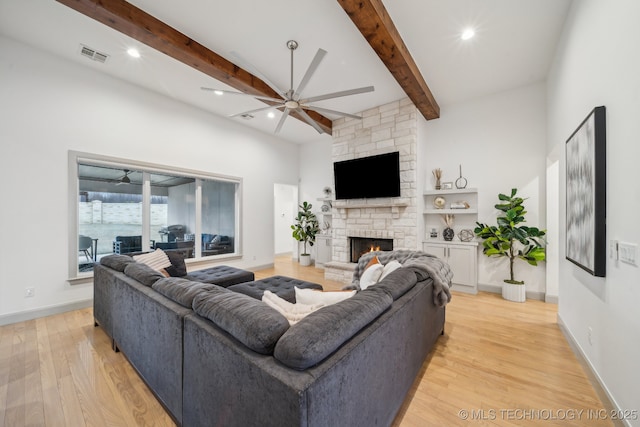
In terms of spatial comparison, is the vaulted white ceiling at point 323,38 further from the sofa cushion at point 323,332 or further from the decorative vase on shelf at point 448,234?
the sofa cushion at point 323,332

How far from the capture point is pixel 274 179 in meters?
6.33

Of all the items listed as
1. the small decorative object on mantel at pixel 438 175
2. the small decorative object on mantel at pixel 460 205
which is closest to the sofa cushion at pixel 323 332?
the small decorative object on mantel at pixel 460 205

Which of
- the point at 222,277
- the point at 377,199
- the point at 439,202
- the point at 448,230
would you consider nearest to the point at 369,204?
the point at 377,199

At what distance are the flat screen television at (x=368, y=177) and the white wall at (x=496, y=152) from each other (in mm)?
601

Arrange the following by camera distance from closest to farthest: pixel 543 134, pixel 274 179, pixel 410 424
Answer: pixel 410 424 → pixel 543 134 → pixel 274 179

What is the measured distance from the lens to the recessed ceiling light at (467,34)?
275cm

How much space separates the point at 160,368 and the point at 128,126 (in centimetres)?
382

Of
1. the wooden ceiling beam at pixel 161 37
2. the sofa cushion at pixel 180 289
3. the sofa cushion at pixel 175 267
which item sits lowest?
the sofa cushion at pixel 175 267

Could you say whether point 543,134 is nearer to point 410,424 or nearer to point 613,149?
point 613,149

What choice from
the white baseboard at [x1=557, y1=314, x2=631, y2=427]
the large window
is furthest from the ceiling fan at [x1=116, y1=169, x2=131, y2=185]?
the white baseboard at [x1=557, y1=314, x2=631, y2=427]

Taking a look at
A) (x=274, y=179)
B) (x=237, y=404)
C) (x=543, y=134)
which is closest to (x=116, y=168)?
(x=274, y=179)

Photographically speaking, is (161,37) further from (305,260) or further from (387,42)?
(305,260)

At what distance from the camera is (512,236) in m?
3.66

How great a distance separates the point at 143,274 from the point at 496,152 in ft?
16.6
